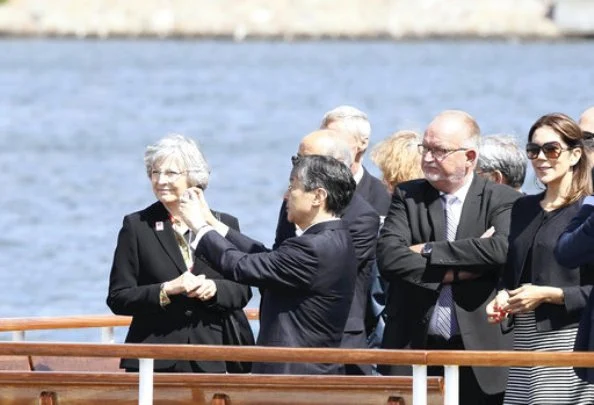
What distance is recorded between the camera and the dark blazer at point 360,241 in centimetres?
854

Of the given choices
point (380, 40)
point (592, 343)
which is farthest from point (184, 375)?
point (380, 40)

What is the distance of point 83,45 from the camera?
498 ft

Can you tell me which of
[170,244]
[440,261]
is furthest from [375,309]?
[170,244]

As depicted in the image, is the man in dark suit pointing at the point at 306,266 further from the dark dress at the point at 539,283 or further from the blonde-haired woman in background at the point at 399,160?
the blonde-haired woman in background at the point at 399,160

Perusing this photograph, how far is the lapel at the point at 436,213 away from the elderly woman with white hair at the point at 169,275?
927mm

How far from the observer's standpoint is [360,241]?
8.61 metres

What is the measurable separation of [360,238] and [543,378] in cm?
128

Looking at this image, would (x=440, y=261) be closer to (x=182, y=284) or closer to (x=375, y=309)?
(x=375, y=309)

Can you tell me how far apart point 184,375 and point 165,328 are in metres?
1.07

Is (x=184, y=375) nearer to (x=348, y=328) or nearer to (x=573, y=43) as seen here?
(x=348, y=328)

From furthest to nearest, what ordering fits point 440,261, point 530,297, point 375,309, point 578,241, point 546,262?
1. point 375,309
2. point 440,261
3. point 546,262
4. point 530,297
5. point 578,241

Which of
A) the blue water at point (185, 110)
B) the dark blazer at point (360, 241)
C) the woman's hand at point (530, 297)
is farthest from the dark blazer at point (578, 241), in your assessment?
the blue water at point (185, 110)

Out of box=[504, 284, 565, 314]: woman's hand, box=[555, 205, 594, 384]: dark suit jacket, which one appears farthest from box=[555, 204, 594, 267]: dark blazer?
box=[504, 284, 565, 314]: woman's hand

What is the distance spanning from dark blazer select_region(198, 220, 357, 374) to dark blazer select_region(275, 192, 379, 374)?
445 mm
